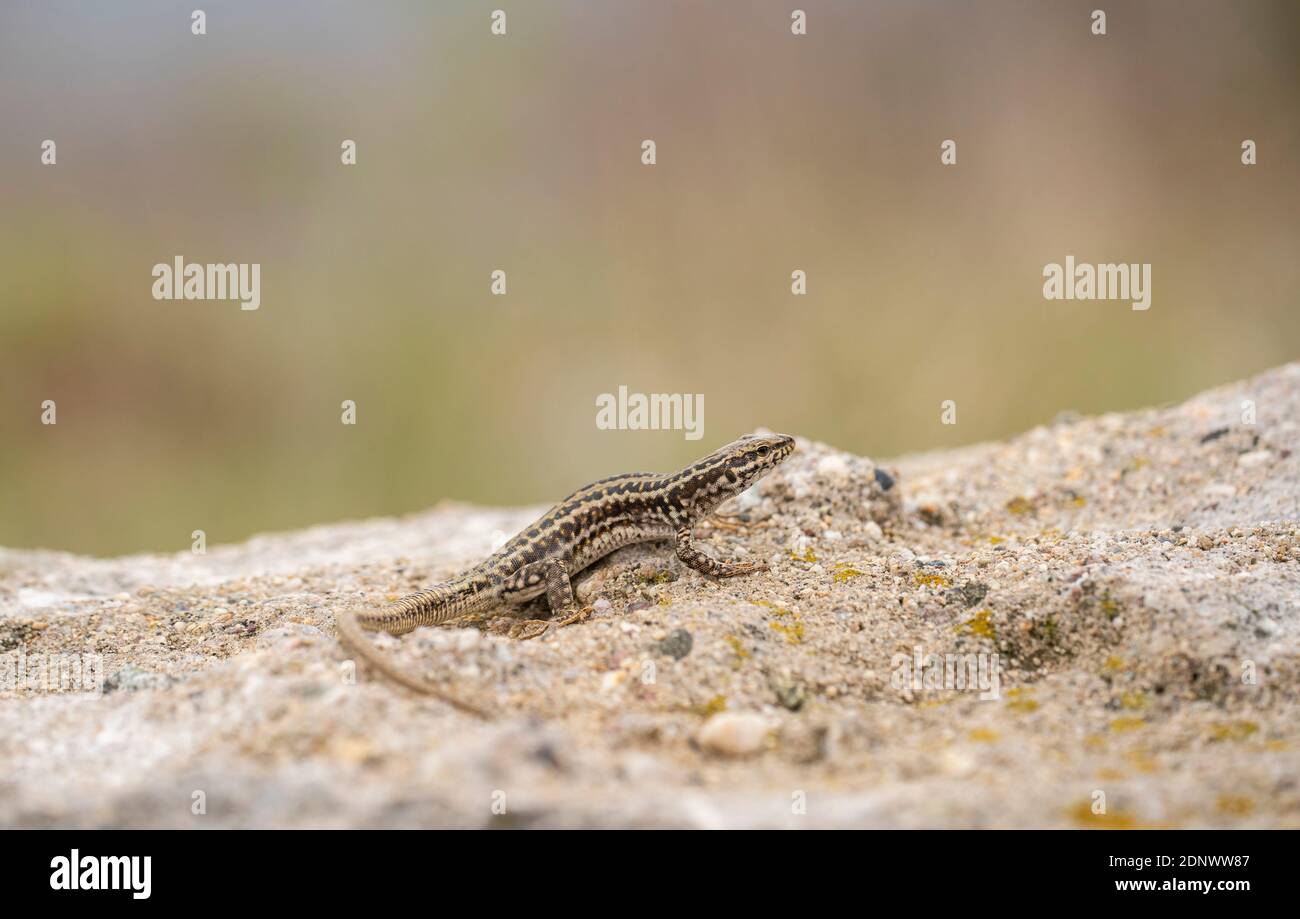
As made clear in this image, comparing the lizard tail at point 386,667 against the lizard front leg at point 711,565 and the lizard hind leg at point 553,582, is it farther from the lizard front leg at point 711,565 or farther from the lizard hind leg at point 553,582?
the lizard front leg at point 711,565

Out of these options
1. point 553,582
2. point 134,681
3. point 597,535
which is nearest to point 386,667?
point 134,681

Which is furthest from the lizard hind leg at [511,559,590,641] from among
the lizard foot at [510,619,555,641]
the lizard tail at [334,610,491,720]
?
the lizard tail at [334,610,491,720]

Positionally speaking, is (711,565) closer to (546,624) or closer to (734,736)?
(546,624)

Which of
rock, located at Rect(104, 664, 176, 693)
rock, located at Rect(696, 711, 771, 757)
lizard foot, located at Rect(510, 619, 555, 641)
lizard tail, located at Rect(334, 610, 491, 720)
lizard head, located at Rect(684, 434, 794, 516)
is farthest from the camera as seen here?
lizard head, located at Rect(684, 434, 794, 516)

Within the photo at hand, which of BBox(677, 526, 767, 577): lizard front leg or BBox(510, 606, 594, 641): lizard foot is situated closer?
BBox(510, 606, 594, 641): lizard foot

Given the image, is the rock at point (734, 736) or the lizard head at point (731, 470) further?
the lizard head at point (731, 470)

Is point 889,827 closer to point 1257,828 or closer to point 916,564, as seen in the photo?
point 1257,828

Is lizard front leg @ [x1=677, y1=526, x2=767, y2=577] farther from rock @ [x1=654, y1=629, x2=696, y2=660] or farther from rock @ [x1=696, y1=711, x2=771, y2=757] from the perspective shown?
rock @ [x1=696, y1=711, x2=771, y2=757]

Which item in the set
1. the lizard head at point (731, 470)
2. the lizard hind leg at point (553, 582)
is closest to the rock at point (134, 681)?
the lizard hind leg at point (553, 582)
